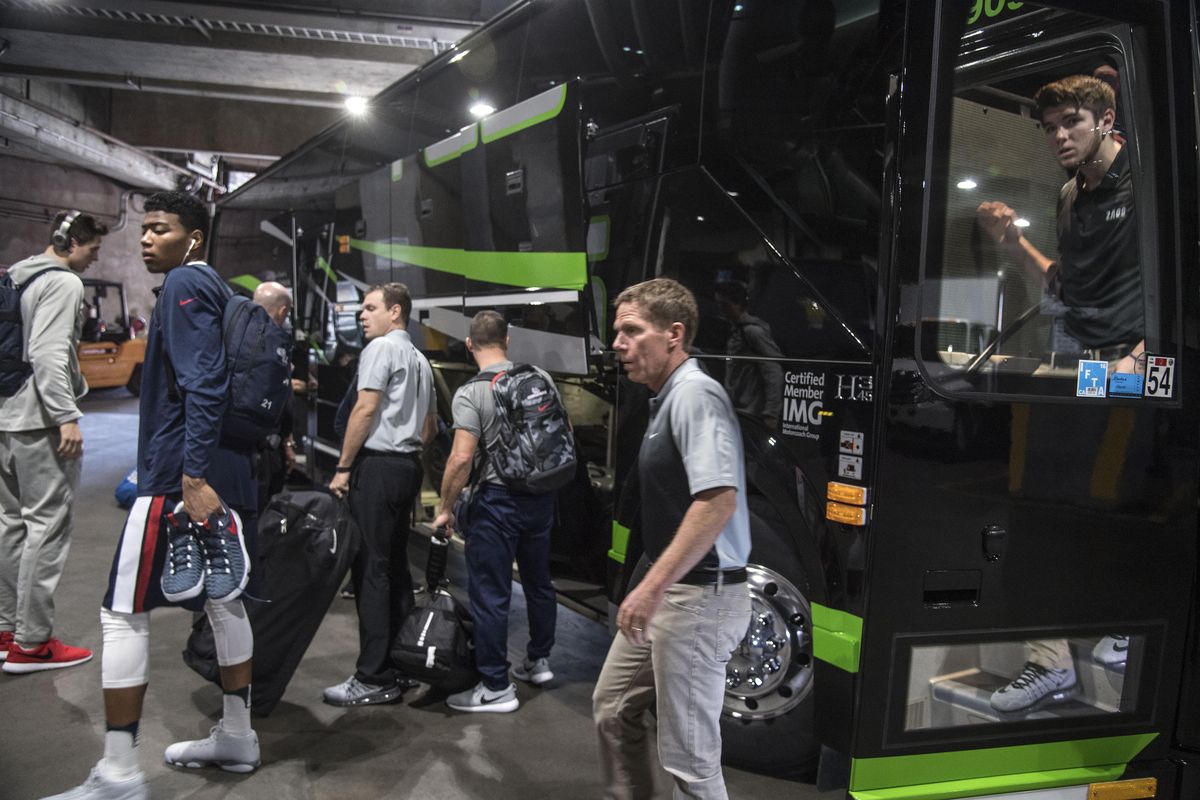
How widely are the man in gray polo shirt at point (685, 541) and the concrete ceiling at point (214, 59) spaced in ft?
21.1

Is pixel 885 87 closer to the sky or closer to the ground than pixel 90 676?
closer to the sky

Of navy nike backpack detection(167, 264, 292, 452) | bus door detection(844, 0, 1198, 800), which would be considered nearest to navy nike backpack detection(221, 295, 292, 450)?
navy nike backpack detection(167, 264, 292, 452)

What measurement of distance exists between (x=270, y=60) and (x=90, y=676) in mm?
7912

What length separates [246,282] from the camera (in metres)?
8.41

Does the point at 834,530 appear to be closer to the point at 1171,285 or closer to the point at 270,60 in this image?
the point at 1171,285

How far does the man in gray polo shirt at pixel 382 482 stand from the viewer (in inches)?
152

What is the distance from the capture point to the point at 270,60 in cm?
985

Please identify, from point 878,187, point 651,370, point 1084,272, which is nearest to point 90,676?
point 651,370

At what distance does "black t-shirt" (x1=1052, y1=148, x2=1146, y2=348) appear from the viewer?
2.55 m

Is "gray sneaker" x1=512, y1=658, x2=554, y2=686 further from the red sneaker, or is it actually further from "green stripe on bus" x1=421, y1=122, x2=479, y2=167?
"green stripe on bus" x1=421, y1=122, x2=479, y2=167

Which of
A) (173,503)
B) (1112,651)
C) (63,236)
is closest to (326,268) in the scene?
(63,236)

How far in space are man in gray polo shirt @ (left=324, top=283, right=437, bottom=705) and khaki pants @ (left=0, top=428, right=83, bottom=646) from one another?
49.0 inches

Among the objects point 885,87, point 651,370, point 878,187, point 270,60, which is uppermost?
point 270,60

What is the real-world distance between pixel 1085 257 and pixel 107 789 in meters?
3.35
